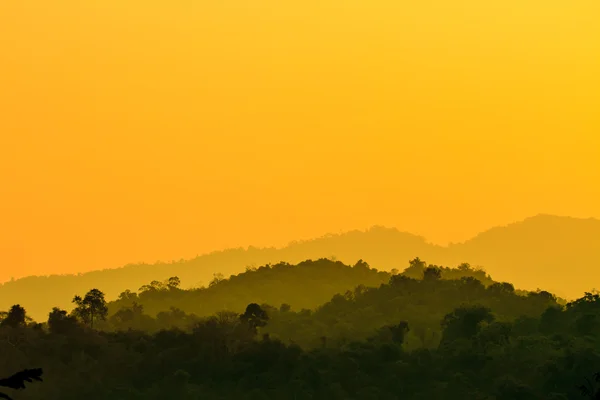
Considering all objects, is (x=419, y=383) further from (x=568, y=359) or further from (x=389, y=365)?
(x=568, y=359)

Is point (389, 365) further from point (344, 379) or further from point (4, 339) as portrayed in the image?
point (4, 339)

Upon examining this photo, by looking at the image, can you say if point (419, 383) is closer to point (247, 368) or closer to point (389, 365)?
point (389, 365)

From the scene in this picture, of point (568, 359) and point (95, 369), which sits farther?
point (95, 369)

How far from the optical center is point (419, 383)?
194750mm

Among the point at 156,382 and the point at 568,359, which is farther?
the point at 156,382

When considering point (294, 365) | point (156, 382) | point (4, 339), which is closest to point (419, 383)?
point (294, 365)

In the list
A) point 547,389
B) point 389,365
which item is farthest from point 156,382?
point 547,389

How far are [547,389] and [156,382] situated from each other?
71.5 meters

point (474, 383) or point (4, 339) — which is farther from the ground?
point (4, 339)

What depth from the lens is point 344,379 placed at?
641ft

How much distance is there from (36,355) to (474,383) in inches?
3196

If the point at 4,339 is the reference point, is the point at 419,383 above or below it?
below

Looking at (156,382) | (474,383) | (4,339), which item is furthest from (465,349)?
(4,339)

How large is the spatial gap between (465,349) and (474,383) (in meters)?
11.7
